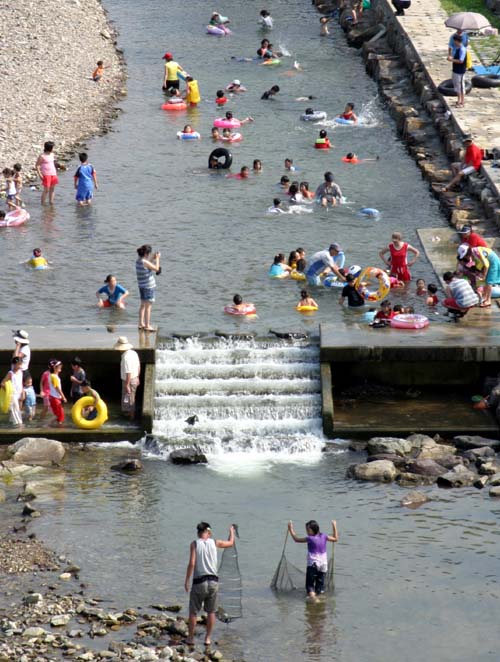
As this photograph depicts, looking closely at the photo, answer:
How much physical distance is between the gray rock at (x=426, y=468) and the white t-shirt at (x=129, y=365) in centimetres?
531

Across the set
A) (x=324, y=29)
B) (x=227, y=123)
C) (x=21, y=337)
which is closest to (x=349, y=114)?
(x=227, y=123)

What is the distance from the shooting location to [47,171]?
3994 cm

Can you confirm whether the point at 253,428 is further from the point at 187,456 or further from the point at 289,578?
the point at 289,578

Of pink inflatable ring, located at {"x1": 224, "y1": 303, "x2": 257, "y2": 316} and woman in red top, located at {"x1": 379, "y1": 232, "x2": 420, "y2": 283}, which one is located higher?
woman in red top, located at {"x1": 379, "y1": 232, "x2": 420, "y2": 283}

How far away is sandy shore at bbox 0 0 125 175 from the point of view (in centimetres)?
4516

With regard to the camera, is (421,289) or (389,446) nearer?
(389,446)

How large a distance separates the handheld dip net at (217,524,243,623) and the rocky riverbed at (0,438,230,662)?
48cm

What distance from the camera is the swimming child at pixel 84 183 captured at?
3984cm

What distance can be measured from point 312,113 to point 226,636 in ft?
95.9

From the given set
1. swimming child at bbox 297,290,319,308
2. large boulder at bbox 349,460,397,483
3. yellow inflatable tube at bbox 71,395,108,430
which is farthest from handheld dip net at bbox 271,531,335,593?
swimming child at bbox 297,290,319,308

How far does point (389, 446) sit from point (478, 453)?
4.93 feet

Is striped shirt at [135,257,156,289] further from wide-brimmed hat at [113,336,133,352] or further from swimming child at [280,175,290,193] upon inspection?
swimming child at [280,175,290,193]

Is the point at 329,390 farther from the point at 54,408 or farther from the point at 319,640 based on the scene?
the point at 319,640

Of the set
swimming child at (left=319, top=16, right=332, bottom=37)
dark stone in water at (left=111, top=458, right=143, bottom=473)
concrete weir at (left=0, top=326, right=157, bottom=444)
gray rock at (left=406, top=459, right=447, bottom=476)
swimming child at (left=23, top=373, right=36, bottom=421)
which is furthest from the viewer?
swimming child at (left=319, top=16, right=332, bottom=37)
